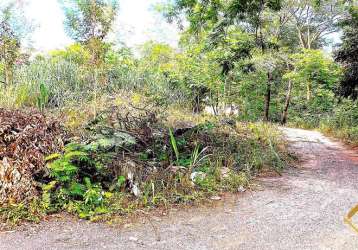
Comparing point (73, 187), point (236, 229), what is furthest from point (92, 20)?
point (236, 229)

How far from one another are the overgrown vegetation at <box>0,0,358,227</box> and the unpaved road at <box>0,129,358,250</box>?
0.27m

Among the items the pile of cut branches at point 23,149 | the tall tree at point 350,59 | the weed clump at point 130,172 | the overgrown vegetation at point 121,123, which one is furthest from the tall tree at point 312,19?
the pile of cut branches at point 23,149

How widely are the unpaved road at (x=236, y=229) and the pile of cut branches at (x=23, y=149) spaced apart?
46 cm

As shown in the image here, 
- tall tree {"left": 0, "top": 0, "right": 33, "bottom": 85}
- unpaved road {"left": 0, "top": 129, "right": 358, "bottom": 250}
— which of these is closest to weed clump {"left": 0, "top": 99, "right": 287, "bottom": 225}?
unpaved road {"left": 0, "top": 129, "right": 358, "bottom": 250}

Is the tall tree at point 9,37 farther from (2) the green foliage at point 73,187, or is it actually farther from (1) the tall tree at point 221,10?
(2) the green foliage at point 73,187

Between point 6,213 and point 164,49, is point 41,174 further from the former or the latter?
point 164,49

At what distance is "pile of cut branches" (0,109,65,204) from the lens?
3146mm

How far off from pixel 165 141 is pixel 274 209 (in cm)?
180

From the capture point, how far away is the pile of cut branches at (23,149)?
10.3ft

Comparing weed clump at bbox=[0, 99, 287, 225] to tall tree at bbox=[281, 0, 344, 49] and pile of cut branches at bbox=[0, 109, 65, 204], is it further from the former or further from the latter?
tall tree at bbox=[281, 0, 344, 49]

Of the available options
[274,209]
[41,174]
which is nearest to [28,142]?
[41,174]

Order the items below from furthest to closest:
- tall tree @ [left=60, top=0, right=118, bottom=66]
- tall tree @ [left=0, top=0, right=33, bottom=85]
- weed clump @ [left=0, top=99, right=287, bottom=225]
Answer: tall tree @ [left=0, top=0, right=33, bottom=85], tall tree @ [left=60, top=0, right=118, bottom=66], weed clump @ [left=0, top=99, right=287, bottom=225]

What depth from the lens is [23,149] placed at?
3.44m

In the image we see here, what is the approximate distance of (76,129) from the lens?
4871mm
